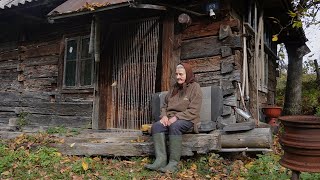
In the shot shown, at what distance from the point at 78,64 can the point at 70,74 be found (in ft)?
1.17

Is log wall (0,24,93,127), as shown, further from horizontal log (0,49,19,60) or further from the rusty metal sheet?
the rusty metal sheet

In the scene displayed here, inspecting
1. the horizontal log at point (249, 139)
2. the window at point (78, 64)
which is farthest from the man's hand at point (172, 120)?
the window at point (78, 64)

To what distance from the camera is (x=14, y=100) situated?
8.89 metres

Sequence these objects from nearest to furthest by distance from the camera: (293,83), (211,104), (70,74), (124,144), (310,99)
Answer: (124,144) < (211,104) < (70,74) < (293,83) < (310,99)

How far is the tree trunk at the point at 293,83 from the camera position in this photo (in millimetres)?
11430

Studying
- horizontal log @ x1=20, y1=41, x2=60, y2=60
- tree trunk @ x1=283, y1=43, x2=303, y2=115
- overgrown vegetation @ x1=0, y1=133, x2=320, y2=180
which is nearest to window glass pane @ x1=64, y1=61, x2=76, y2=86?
horizontal log @ x1=20, y1=41, x2=60, y2=60

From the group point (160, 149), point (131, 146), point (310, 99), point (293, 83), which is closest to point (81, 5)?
point (131, 146)

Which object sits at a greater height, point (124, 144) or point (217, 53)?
point (217, 53)

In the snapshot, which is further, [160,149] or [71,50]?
[71,50]

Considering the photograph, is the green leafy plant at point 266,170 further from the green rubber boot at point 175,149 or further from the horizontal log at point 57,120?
the horizontal log at point 57,120

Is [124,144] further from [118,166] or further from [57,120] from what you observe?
[57,120]

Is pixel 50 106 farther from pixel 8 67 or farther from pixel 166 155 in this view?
pixel 166 155

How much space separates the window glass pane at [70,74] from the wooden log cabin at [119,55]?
0.08 ft

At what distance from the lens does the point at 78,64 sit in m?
7.86
